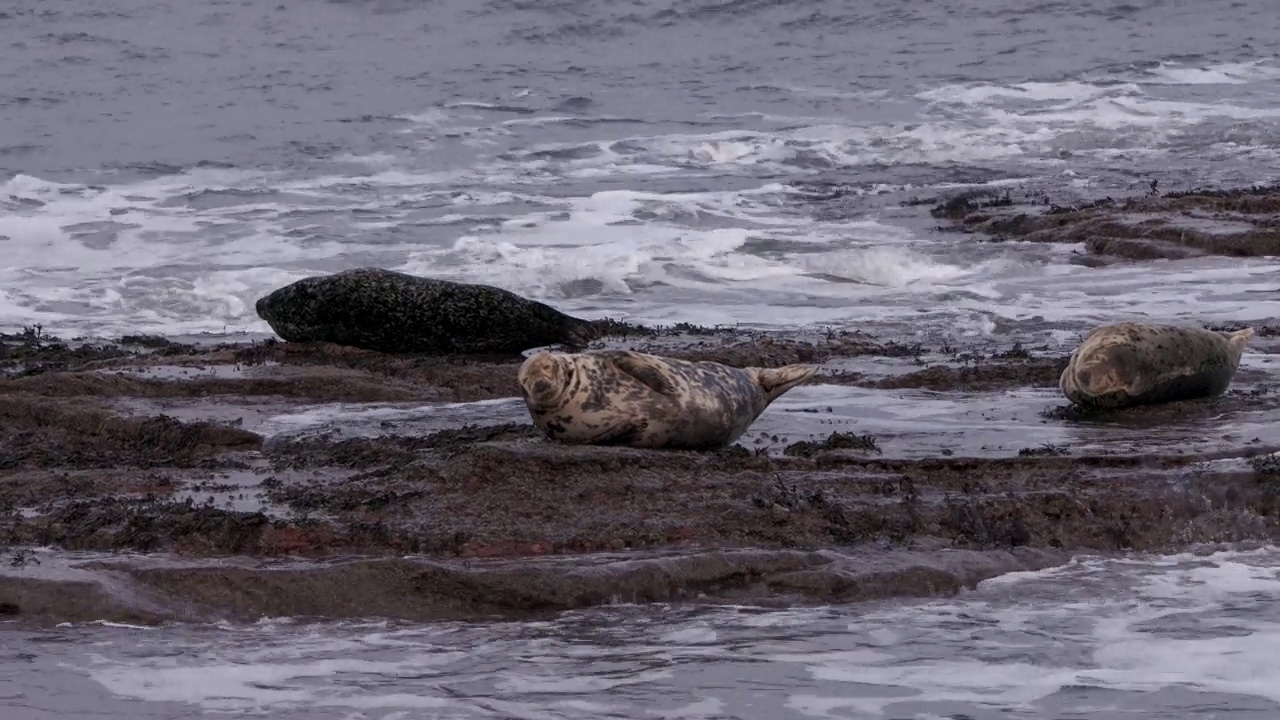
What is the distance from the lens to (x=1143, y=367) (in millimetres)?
7137

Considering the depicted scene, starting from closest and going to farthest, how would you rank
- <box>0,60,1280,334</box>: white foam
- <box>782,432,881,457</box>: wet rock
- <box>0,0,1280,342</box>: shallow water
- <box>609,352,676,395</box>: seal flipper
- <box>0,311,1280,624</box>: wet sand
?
1. <box>0,311,1280,624</box>: wet sand
2. <box>609,352,676,395</box>: seal flipper
3. <box>782,432,881,457</box>: wet rock
4. <box>0,60,1280,334</box>: white foam
5. <box>0,0,1280,342</box>: shallow water

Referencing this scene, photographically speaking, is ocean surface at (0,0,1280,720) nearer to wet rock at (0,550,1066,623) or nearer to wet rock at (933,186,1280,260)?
wet rock at (0,550,1066,623)

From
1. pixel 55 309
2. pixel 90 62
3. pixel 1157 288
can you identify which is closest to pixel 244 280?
pixel 55 309

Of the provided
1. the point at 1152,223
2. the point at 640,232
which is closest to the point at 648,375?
the point at 1152,223

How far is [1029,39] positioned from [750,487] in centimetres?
2369

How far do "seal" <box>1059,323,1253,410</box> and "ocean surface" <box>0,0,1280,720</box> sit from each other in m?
0.52

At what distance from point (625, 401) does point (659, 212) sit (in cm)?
1061

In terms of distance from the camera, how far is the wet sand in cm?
512

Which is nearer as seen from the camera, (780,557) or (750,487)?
(780,557)

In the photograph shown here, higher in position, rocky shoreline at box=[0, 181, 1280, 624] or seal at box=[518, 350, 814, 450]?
seal at box=[518, 350, 814, 450]

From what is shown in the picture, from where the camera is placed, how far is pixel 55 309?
12.7 metres

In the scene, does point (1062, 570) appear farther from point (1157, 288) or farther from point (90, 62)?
point (90, 62)

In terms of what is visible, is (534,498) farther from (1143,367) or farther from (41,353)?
(41,353)

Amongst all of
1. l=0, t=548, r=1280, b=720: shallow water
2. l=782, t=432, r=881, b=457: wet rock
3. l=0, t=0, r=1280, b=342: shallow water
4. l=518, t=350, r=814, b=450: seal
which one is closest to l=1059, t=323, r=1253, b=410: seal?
l=782, t=432, r=881, b=457: wet rock
